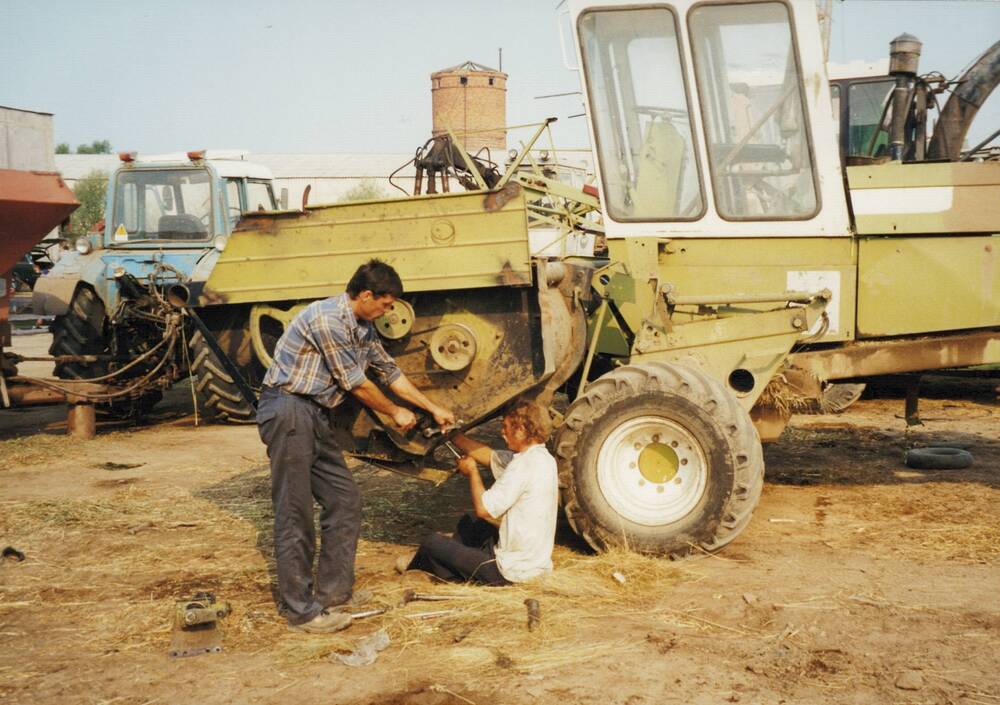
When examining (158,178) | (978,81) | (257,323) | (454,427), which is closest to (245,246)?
(257,323)

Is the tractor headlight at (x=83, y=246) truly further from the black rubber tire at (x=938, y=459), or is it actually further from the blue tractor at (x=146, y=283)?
the black rubber tire at (x=938, y=459)

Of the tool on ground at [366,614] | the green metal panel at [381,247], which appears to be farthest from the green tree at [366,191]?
the tool on ground at [366,614]

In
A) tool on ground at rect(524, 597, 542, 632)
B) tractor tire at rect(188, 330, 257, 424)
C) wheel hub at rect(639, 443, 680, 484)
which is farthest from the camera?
tractor tire at rect(188, 330, 257, 424)

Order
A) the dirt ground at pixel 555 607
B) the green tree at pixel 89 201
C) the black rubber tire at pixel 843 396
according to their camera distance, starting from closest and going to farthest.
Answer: the dirt ground at pixel 555 607 → the black rubber tire at pixel 843 396 → the green tree at pixel 89 201

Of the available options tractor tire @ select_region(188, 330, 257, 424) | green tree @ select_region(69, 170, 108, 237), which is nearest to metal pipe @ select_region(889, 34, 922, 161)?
tractor tire @ select_region(188, 330, 257, 424)

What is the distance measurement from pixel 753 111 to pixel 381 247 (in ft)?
7.82

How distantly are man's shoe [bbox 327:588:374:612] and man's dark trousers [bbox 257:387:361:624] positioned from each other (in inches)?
1.0

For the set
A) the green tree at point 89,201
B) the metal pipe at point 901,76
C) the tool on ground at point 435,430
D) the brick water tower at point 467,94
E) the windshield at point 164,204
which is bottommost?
the tool on ground at point 435,430

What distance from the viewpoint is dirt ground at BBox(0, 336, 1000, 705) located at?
14.0ft

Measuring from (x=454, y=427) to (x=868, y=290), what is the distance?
2707mm

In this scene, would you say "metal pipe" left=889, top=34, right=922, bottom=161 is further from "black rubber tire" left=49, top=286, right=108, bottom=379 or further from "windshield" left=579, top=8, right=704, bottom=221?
"black rubber tire" left=49, top=286, right=108, bottom=379

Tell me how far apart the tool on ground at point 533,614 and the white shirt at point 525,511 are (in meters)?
0.34

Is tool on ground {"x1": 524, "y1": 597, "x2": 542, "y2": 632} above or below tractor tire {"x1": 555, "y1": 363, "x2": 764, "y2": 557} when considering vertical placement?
below

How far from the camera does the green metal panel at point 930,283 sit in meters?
6.44
